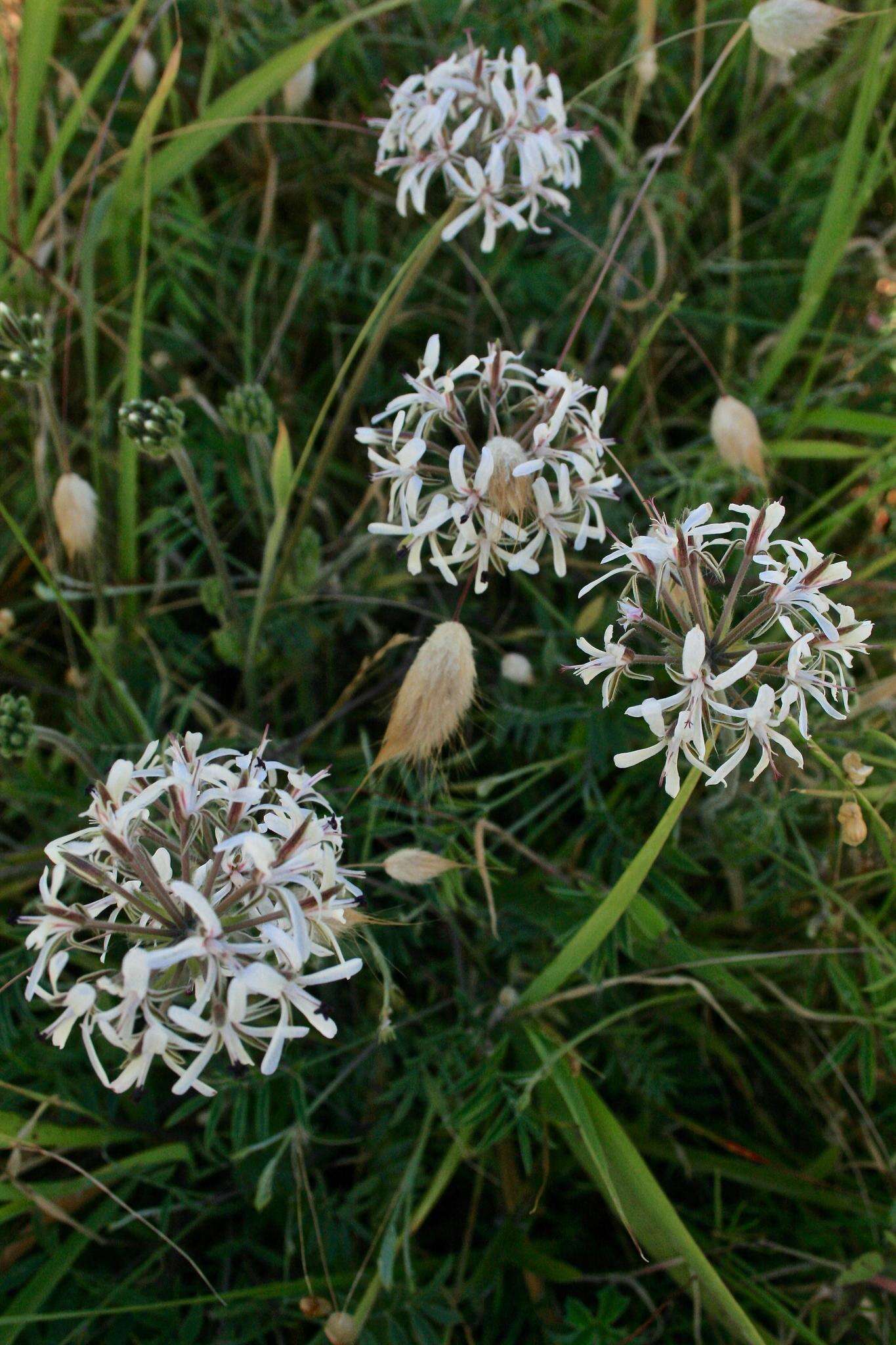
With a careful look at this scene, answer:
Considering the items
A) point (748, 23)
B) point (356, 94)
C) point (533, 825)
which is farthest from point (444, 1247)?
point (356, 94)

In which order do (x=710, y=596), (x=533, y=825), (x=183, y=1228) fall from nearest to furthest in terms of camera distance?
(x=710, y=596) → (x=183, y=1228) → (x=533, y=825)

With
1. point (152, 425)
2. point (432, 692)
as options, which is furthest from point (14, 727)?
point (432, 692)

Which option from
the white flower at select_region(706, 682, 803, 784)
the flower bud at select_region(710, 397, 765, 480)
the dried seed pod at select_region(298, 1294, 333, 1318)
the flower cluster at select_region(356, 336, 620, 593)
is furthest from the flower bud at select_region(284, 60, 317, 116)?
the dried seed pod at select_region(298, 1294, 333, 1318)

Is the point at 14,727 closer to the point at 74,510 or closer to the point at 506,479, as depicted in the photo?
the point at 74,510

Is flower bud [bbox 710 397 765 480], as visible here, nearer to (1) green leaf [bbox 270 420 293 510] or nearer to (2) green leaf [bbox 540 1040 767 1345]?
(1) green leaf [bbox 270 420 293 510]

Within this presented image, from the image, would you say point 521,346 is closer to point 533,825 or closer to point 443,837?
point 533,825
